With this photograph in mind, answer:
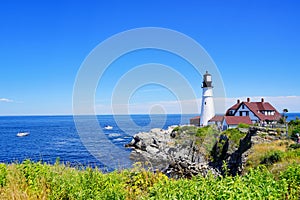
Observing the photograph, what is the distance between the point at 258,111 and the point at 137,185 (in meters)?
39.0

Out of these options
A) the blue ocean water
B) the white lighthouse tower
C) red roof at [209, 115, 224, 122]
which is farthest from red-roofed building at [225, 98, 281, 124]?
the blue ocean water

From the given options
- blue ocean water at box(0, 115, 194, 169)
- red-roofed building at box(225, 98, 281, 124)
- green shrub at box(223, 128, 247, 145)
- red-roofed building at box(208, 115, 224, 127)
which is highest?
red-roofed building at box(225, 98, 281, 124)

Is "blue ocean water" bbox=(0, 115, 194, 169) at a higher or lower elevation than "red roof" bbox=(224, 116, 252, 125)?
lower

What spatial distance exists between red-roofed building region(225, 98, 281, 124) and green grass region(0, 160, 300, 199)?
121 feet

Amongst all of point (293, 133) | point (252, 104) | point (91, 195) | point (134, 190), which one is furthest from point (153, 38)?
point (252, 104)

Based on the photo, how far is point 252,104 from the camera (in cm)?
4159

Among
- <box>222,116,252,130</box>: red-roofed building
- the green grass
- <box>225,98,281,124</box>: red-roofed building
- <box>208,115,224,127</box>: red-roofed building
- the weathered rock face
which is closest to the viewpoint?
the green grass

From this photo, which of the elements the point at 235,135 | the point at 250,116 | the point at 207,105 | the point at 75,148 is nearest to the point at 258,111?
the point at 250,116

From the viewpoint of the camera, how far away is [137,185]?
5.81 metres

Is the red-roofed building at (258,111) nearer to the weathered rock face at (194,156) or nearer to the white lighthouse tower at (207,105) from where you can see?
the white lighthouse tower at (207,105)

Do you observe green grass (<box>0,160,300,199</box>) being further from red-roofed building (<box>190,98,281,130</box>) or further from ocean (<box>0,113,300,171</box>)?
red-roofed building (<box>190,98,281,130</box>)

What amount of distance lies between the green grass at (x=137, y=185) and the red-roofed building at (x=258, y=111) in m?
37.0

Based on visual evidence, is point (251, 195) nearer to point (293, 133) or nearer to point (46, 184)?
point (46, 184)

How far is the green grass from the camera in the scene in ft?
11.8
